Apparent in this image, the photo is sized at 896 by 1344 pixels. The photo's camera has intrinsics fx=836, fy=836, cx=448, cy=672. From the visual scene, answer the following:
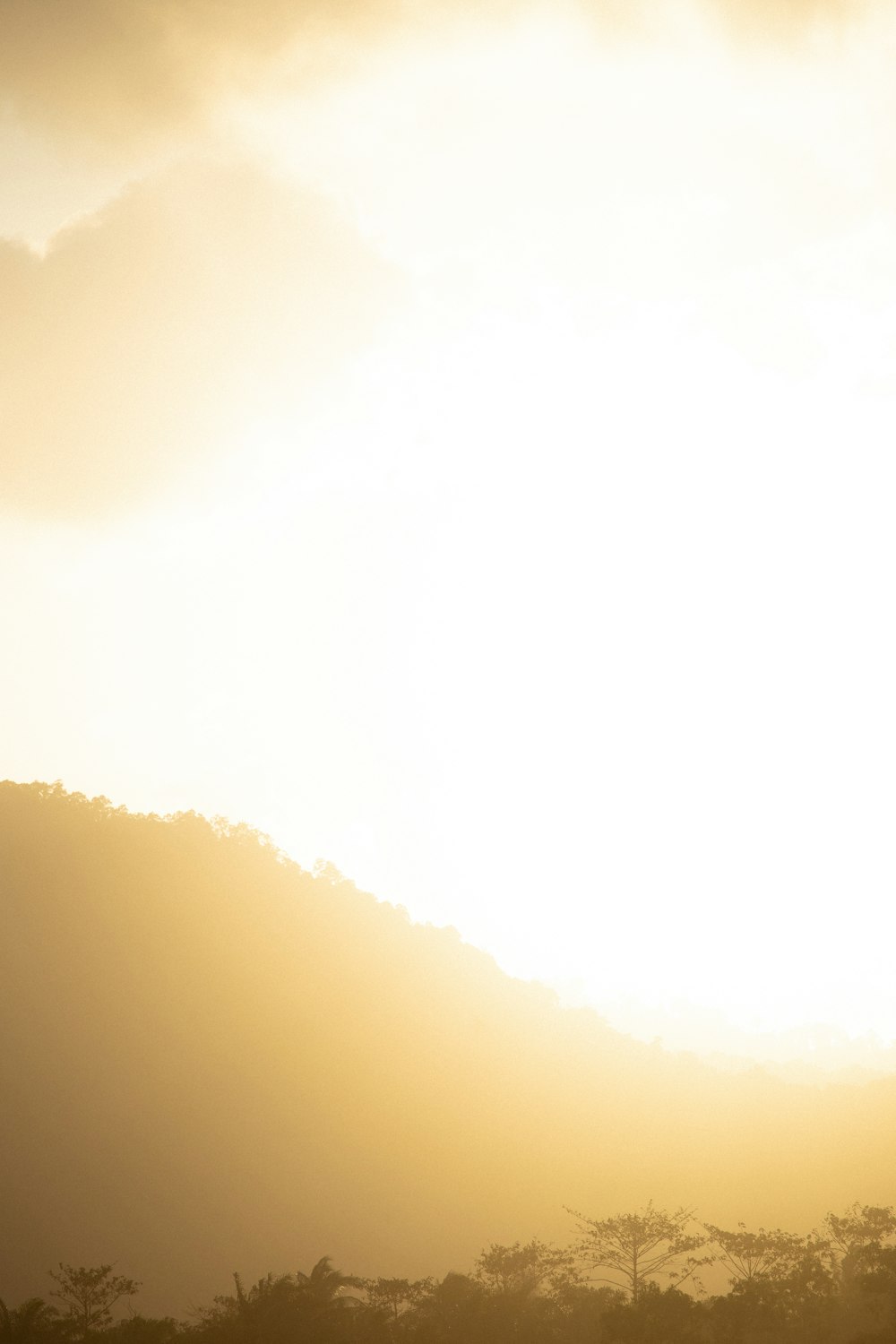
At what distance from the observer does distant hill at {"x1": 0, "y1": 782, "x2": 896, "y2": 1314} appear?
83562mm

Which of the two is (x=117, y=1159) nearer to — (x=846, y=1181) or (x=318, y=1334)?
(x=318, y=1334)

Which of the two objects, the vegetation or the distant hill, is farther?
the distant hill

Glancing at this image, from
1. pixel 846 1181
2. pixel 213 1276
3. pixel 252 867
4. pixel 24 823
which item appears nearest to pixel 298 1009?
pixel 252 867

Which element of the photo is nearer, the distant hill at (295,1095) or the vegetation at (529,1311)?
the vegetation at (529,1311)

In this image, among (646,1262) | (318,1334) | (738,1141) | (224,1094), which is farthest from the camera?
(738,1141)

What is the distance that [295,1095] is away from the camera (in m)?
97.8

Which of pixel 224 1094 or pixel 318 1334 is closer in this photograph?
pixel 318 1334

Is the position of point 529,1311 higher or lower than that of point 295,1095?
lower

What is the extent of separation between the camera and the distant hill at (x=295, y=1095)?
83.6 metres

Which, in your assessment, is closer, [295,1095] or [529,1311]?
[529,1311]

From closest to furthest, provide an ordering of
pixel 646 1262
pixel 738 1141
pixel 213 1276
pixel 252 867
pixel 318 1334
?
pixel 318 1334 < pixel 213 1276 < pixel 646 1262 < pixel 738 1141 < pixel 252 867

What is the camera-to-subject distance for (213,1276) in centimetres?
7956

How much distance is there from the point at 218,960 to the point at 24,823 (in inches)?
1224

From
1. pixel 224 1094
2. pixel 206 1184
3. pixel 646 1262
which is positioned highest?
pixel 224 1094
